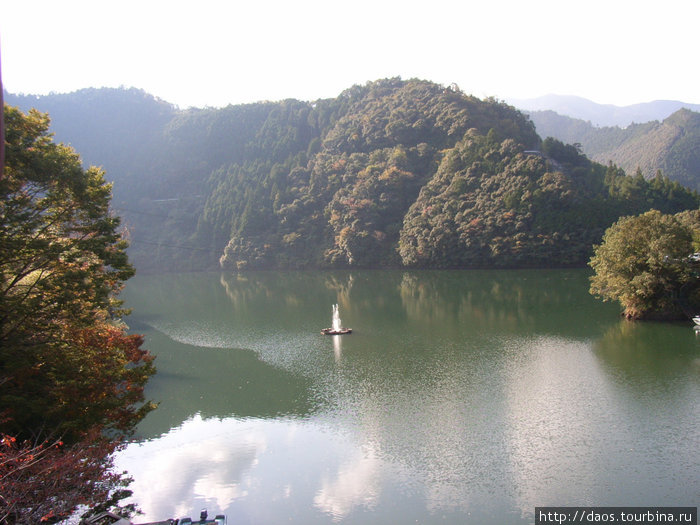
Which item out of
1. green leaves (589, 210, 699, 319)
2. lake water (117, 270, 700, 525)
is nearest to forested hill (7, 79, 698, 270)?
lake water (117, 270, 700, 525)

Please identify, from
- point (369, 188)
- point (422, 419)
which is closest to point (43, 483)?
point (422, 419)

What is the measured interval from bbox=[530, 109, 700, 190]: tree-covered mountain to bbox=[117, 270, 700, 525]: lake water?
57739 mm

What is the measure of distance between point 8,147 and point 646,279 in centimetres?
2577

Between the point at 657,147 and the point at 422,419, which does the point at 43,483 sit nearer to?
the point at 422,419

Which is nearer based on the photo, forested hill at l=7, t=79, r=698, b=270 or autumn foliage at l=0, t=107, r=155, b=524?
autumn foliage at l=0, t=107, r=155, b=524

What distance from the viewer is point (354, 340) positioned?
2712 cm

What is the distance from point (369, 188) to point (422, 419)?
49423 millimetres

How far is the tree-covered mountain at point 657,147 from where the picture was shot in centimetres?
7619

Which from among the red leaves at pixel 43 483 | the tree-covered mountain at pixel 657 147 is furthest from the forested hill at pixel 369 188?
the red leaves at pixel 43 483

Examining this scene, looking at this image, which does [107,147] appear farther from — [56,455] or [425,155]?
[56,455]

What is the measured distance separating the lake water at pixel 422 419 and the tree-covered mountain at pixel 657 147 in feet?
189

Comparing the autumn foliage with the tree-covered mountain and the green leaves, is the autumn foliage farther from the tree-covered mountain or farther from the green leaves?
the tree-covered mountain

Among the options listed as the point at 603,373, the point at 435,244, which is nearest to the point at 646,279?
the point at 603,373

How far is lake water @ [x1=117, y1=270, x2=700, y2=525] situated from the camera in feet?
39.4
